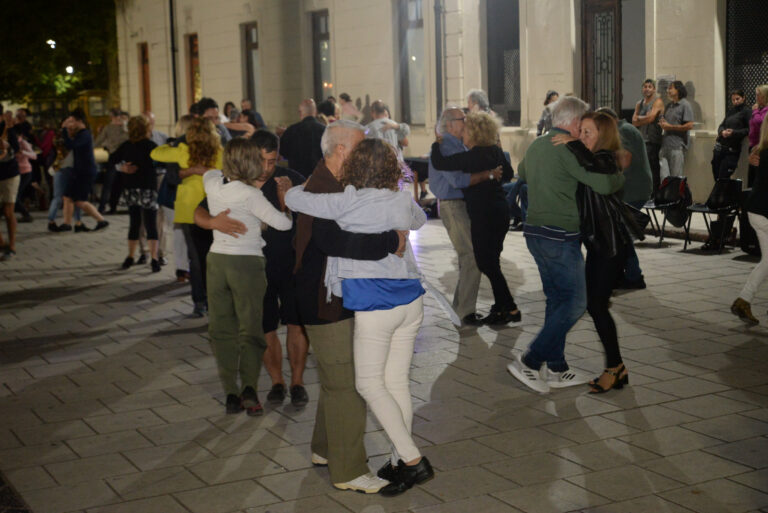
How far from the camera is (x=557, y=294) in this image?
6453 mm

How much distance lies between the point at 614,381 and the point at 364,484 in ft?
7.15

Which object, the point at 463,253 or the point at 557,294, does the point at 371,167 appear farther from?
the point at 463,253

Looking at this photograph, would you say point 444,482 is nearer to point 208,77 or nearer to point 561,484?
point 561,484

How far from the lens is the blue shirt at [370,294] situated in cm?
464

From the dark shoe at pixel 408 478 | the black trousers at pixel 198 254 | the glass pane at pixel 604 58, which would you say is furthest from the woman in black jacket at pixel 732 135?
the dark shoe at pixel 408 478

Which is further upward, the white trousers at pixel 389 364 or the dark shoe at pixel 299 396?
the white trousers at pixel 389 364

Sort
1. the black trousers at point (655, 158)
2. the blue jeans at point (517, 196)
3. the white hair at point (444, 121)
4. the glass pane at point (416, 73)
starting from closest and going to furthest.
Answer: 1. the white hair at point (444, 121)
2. the blue jeans at point (517, 196)
3. the black trousers at point (655, 158)
4. the glass pane at point (416, 73)

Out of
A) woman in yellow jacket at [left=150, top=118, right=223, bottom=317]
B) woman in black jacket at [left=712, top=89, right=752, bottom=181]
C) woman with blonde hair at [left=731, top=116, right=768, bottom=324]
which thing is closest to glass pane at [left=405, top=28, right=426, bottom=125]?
woman in black jacket at [left=712, top=89, right=752, bottom=181]

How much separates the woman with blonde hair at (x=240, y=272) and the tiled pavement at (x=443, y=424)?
0.28m

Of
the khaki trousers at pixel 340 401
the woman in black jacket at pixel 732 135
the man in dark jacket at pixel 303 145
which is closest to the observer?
the khaki trousers at pixel 340 401

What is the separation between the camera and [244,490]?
494cm

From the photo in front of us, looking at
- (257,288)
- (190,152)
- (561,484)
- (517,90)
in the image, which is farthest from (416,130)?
(561,484)

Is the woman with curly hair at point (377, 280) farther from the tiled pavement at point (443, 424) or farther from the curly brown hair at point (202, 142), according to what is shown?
the curly brown hair at point (202, 142)

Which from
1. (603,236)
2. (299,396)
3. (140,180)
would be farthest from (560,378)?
(140,180)
